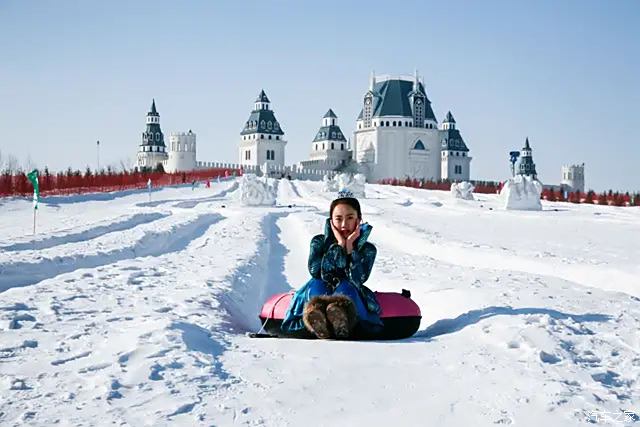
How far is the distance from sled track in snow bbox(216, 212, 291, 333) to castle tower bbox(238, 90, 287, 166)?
81784 mm

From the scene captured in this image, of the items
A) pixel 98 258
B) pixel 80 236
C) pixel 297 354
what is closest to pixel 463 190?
pixel 80 236

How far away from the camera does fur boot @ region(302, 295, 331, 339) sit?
16.0 feet

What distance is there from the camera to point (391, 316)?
17.8ft

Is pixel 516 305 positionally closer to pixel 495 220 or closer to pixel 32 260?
pixel 32 260

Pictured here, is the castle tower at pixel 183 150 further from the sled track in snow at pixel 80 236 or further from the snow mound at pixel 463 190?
the sled track in snow at pixel 80 236

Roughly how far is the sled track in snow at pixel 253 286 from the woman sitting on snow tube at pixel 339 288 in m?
0.72

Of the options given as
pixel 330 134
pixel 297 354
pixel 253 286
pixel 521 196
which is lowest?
pixel 253 286

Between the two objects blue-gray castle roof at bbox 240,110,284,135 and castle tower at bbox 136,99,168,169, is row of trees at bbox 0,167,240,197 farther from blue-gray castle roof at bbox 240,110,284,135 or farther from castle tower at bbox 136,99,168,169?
castle tower at bbox 136,99,168,169

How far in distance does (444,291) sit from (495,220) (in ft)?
46.7

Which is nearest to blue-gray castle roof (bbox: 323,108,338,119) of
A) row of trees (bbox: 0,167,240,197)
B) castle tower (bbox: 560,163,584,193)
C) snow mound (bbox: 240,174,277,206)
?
castle tower (bbox: 560,163,584,193)

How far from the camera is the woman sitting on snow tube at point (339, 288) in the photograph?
4.91 meters

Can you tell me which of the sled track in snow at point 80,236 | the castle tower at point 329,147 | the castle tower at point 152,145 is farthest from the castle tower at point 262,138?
the sled track in snow at point 80,236

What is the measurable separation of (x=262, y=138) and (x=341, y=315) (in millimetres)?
91638

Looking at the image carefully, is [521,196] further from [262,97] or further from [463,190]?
[262,97]
